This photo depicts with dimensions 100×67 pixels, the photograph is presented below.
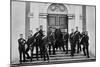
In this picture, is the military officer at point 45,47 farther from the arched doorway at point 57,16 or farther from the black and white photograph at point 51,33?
the arched doorway at point 57,16

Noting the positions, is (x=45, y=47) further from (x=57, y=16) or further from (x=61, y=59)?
(x=57, y=16)

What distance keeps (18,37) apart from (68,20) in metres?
A: 0.88

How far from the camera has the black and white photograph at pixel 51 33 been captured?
2.55 metres

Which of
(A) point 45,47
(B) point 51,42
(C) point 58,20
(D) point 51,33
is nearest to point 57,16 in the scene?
(C) point 58,20

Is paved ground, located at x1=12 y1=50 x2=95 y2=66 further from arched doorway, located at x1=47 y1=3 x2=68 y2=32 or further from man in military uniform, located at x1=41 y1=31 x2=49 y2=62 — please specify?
arched doorway, located at x1=47 y1=3 x2=68 y2=32

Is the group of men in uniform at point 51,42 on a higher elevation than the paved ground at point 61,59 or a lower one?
higher

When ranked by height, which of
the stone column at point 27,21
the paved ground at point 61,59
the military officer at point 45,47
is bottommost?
the paved ground at point 61,59

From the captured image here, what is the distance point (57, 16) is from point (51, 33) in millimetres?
301

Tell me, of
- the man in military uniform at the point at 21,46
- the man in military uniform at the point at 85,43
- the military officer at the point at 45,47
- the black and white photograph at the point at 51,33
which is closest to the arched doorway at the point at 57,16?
the black and white photograph at the point at 51,33

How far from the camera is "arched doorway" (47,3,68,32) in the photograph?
2713mm

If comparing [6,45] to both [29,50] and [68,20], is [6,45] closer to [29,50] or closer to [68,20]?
[29,50]

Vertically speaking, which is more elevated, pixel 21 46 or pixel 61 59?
pixel 21 46

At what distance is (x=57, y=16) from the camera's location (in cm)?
275

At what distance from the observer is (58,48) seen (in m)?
2.74
